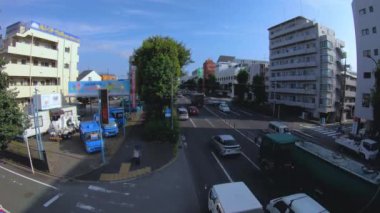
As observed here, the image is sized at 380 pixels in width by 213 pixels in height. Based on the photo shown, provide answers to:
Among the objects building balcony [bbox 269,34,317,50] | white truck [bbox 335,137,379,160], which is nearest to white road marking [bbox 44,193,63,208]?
white truck [bbox 335,137,379,160]

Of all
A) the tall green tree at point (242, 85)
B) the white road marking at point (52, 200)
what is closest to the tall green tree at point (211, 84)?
the tall green tree at point (242, 85)

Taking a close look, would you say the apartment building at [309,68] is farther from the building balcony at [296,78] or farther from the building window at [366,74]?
the building window at [366,74]

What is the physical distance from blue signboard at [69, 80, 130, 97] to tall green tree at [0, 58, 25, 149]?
68.7ft

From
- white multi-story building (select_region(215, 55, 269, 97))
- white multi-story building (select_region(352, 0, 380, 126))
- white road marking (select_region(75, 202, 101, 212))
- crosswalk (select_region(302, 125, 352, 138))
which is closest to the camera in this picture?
white road marking (select_region(75, 202, 101, 212))

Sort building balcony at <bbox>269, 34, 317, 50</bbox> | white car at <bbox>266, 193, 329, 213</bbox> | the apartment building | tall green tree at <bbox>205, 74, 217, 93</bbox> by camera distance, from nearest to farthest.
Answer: white car at <bbox>266, 193, 329, 213</bbox>, the apartment building, building balcony at <bbox>269, 34, 317, 50</bbox>, tall green tree at <bbox>205, 74, 217, 93</bbox>

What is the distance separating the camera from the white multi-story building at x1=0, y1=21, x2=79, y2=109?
3422 cm

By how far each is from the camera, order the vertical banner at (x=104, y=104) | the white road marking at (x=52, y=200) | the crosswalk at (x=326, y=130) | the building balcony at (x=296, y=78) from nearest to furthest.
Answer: the white road marking at (x=52, y=200)
the vertical banner at (x=104, y=104)
the crosswalk at (x=326, y=130)
the building balcony at (x=296, y=78)

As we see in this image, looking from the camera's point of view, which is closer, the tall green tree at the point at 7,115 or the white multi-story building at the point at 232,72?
the tall green tree at the point at 7,115

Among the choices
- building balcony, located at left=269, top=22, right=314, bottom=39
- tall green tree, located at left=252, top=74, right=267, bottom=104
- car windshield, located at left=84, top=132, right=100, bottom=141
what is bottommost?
car windshield, located at left=84, top=132, right=100, bottom=141

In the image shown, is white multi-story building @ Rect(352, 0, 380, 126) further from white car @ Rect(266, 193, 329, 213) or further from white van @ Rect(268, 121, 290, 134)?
white car @ Rect(266, 193, 329, 213)

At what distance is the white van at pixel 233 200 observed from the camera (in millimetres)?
9766

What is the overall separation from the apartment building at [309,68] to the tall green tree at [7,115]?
4498 cm

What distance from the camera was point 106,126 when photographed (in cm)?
2614

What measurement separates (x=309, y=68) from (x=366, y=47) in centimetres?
1533
